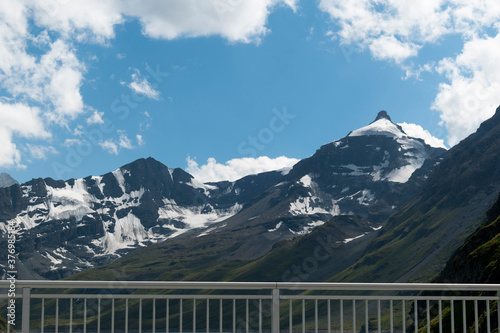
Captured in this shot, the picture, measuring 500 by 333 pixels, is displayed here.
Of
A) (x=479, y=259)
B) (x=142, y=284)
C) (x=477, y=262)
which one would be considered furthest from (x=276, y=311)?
(x=477, y=262)

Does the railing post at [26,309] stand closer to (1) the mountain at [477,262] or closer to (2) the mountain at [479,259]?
(1) the mountain at [477,262]

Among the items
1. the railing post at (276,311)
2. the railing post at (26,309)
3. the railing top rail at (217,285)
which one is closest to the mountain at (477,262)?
the railing top rail at (217,285)

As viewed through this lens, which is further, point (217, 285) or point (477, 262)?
point (477, 262)

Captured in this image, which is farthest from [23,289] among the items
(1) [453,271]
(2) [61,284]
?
(1) [453,271]

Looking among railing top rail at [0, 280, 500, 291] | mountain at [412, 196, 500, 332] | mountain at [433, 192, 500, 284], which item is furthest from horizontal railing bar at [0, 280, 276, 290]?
mountain at [433, 192, 500, 284]

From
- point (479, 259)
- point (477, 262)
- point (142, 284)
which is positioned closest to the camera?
point (142, 284)

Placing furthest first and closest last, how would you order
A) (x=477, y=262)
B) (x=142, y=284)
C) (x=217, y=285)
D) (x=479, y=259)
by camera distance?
(x=477, y=262) < (x=479, y=259) < (x=142, y=284) < (x=217, y=285)

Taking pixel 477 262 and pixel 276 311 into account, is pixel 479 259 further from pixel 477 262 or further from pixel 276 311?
pixel 276 311

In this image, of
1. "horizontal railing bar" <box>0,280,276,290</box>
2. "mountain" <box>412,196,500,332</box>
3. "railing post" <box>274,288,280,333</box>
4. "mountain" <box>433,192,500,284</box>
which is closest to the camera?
"horizontal railing bar" <box>0,280,276,290</box>

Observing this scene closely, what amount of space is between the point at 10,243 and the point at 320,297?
5.57 m

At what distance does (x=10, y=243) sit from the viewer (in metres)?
9.53

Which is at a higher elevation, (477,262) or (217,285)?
(477,262)

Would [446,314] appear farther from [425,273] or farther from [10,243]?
[425,273]

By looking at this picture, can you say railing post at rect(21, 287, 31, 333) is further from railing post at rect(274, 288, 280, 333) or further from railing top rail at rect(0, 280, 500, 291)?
railing post at rect(274, 288, 280, 333)
